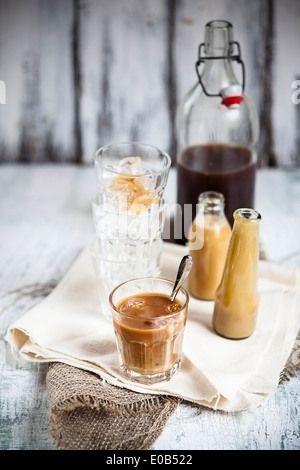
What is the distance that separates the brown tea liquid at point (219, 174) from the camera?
5.36ft

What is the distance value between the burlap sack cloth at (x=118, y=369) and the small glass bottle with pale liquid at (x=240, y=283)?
0.03m

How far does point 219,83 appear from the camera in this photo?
163cm

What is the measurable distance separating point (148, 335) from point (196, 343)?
16 cm

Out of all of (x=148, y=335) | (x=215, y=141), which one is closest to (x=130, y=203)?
(x=148, y=335)

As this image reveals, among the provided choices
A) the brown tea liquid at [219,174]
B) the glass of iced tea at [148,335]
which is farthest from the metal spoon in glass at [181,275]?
the brown tea liquid at [219,174]

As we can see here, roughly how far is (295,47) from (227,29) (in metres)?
0.64

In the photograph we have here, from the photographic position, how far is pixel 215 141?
1.67 metres

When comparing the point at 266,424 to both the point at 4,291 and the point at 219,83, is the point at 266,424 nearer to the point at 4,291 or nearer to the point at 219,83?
the point at 4,291

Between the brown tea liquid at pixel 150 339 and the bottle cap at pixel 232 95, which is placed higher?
the bottle cap at pixel 232 95

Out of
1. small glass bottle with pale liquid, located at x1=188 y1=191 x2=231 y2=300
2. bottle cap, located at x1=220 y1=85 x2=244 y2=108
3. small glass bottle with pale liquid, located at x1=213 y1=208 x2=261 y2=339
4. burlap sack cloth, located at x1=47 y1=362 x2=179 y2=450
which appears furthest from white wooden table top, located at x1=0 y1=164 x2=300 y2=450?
bottle cap, located at x1=220 y1=85 x2=244 y2=108

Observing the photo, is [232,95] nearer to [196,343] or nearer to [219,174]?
[219,174]

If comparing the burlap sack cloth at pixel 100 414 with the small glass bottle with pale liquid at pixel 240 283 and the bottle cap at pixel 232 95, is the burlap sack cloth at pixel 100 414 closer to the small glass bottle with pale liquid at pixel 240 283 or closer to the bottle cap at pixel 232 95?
the small glass bottle with pale liquid at pixel 240 283

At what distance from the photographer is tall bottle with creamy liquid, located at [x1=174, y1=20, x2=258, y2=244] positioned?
64.1 inches

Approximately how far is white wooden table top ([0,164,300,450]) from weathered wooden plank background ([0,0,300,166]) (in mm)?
103
